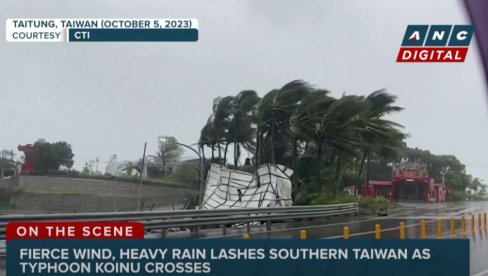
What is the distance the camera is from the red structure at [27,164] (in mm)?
5102

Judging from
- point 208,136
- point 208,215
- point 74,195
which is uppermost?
point 208,136

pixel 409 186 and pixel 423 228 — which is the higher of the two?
pixel 409 186

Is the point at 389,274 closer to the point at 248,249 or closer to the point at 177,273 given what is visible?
the point at 248,249

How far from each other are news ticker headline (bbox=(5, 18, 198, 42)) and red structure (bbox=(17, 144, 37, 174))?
970 millimetres

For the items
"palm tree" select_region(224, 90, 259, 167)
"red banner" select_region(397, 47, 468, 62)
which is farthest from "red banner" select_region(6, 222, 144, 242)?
"red banner" select_region(397, 47, 468, 62)

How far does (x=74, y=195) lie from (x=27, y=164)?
0.56 metres

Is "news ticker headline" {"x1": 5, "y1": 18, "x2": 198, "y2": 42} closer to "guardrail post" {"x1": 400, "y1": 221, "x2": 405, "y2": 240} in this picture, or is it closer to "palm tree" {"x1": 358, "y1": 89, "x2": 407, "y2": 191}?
"palm tree" {"x1": 358, "y1": 89, "x2": 407, "y2": 191}

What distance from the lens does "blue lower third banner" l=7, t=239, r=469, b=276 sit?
491 cm

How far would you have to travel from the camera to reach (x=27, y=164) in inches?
213

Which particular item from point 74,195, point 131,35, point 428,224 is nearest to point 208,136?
point 131,35

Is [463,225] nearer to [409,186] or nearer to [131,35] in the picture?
[409,186]

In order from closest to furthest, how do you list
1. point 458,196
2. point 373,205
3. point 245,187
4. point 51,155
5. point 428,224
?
point 51,155 → point 458,196 → point 428,224 → point 373,205 → point 245,187

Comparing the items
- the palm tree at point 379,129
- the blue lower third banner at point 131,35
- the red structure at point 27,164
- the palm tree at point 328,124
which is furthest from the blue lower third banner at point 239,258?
the blue lower third banner at point 131,35

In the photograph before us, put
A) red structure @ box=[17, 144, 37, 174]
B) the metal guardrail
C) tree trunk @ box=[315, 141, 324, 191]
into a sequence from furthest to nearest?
1. tree trunk @ box=[315, 141, 324, 191]
2. the metal guardrail
3. red structure @ box=[17, 144, 37, 174]
